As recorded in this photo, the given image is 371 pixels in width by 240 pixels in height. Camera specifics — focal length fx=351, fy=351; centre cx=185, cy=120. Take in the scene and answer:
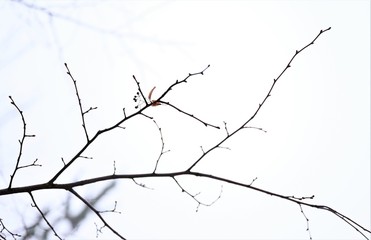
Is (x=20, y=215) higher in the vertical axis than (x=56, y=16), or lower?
lower

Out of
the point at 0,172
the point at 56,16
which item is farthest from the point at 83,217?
the point at 56,16

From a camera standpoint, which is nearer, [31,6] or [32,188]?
[32,188]

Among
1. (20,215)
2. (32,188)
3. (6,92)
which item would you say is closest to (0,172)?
(20,215)

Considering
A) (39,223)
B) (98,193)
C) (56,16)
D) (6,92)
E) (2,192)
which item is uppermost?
(56,16)

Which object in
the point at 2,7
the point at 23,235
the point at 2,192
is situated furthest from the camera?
the point at 2,7

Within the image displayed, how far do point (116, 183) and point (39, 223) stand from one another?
303 mm

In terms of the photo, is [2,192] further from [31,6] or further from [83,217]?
[31,6]

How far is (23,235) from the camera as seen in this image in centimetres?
125

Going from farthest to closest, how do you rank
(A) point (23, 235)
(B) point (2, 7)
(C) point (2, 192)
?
(B) point (2, 7) → (A) point (23, 235) → (C) point (2, 192)

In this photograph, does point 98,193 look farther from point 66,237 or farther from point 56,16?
point 56,16

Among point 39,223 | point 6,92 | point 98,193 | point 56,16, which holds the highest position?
point 56,16

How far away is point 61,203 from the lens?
4.26ft

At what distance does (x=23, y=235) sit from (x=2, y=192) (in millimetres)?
497

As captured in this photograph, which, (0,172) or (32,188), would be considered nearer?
(32,188)
